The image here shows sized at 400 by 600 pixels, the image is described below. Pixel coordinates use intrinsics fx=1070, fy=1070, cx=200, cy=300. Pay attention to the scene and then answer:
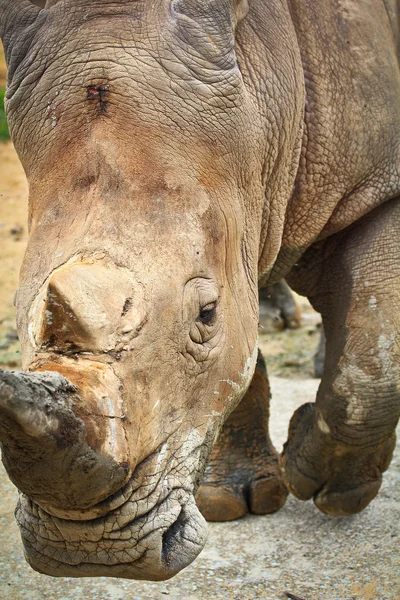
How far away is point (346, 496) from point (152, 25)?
7.33 feet

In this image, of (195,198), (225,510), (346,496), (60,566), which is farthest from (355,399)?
(60,566)

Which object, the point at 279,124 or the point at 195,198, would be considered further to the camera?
the point at 279,124

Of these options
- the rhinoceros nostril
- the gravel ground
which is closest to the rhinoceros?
the rhinoceros nostril

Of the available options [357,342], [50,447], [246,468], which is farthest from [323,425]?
[50,447]

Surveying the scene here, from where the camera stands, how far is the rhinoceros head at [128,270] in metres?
2.70

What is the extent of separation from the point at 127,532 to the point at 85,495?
0.86 ft

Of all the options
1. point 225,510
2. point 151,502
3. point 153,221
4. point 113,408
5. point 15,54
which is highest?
point 15,54

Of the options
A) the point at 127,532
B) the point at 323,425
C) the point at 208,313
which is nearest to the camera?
the point at 127,532

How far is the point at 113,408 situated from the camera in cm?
271

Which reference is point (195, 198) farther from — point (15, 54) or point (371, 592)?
point (371, 592)

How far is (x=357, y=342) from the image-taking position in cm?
423

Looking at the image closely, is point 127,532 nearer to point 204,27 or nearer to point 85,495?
point 85,495

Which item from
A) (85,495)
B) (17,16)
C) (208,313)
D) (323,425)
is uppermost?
(17,16)

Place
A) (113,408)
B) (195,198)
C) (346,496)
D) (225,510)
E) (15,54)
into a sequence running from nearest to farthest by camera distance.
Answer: (113,408) → (195,198) → (15,54) → (346,496) → (225,510)
